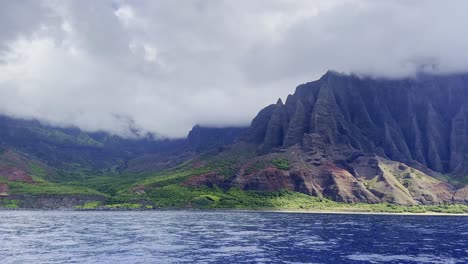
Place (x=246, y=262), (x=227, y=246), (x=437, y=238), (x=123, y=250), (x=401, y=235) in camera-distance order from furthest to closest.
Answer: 1. (x=401, y=235)
2. (x=437, y=238)
3. (x=227, y=246)
4. (x=123, y=250)
5. (x=246, y=262)

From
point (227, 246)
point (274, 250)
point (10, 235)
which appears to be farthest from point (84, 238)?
point (274, 250)

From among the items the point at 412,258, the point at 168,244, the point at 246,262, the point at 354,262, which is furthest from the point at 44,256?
the point at 412,258

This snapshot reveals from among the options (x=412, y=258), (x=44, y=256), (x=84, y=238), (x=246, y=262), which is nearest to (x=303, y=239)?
(x=412, y=258)

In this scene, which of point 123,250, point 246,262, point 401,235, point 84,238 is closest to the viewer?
point 246,262

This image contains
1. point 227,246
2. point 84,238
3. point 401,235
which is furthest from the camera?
point 401,235

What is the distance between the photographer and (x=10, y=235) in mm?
129375

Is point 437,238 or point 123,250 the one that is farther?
point 437,238

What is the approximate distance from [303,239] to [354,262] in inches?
1515

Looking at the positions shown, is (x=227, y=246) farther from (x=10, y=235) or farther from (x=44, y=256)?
(x=10, y=235)

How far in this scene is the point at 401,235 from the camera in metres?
145

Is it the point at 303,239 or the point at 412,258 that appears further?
the point at 303,239

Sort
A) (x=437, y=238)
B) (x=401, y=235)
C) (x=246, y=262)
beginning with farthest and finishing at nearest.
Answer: (x=401, y=235), (x=437, y=238), (x=246, y=262)

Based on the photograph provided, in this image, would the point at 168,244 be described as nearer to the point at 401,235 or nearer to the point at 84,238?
the point at 84,238

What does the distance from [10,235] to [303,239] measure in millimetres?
82391
